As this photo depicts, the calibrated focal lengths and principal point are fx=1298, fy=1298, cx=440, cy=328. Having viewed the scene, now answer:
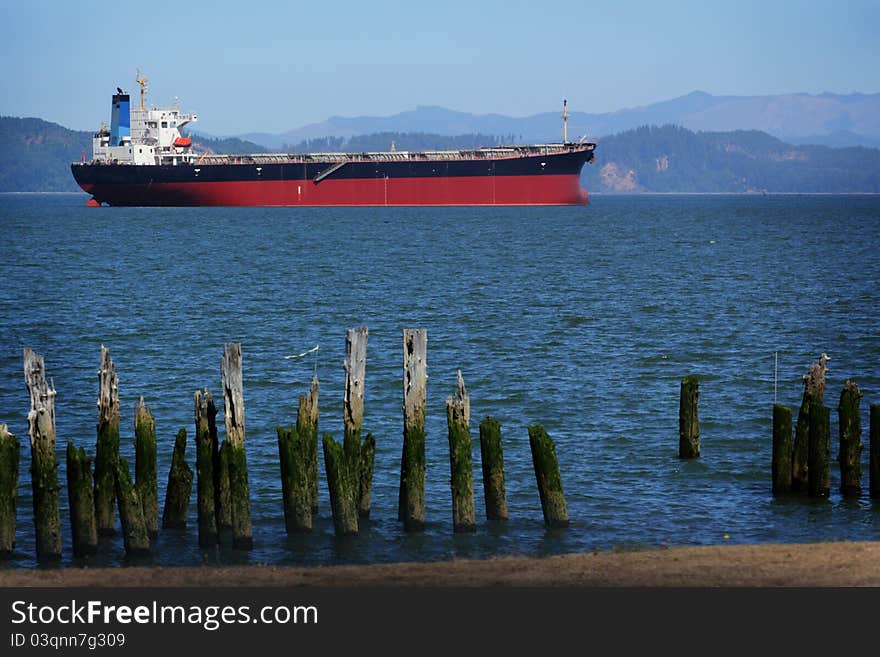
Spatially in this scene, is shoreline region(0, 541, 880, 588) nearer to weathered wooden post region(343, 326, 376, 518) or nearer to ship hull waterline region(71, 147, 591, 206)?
weathered wooden post region(343, 326, 376, 518)

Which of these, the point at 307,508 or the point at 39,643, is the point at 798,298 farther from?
the point at 39,643

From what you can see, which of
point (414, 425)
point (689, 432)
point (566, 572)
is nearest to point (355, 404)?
point (414, 425)

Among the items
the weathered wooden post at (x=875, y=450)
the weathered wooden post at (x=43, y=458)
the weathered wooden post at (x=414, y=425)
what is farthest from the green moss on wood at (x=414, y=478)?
the weathered wooden post at (x=875, y=450)

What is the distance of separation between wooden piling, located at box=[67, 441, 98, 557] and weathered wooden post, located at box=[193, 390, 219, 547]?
1453mm

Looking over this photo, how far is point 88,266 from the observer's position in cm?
6912

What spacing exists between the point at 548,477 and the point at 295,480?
358 cm

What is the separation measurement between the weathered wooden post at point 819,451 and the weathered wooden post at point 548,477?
3.97 m

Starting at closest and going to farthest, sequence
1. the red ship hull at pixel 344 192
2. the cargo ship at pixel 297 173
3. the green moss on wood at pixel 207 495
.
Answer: the green moss on wood at pixel 207 495 → the cargo ship at pixel 297 173 → the red ship hull at pixel 344 192

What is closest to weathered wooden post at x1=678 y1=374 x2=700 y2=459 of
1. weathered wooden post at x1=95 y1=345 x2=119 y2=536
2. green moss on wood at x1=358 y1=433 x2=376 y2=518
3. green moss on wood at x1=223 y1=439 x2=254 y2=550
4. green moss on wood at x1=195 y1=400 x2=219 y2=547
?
green moss on wood at x1=358 y1=433 x2=376 y2=518

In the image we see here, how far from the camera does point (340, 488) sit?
715 inches

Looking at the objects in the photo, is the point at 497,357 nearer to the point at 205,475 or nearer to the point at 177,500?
the point at 177,500

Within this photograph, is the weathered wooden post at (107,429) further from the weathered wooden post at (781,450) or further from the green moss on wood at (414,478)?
the weathered wooden post at (781,450)

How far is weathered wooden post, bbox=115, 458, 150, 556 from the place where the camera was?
17234 millimetres

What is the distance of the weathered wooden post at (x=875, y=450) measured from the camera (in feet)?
63.1
